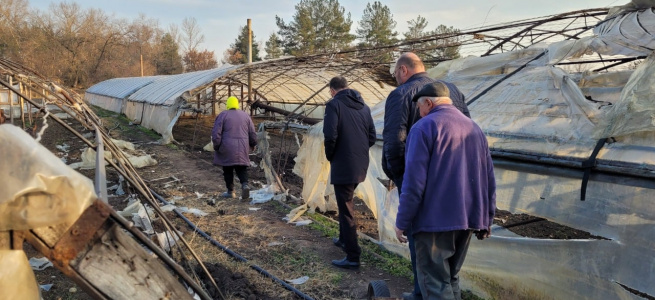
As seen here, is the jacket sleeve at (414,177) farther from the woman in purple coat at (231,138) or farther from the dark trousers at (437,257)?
the woman in purple coat at (231,138)

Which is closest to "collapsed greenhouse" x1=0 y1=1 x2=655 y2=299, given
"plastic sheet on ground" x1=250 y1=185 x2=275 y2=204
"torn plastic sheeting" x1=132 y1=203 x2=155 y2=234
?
"plastic sheet on ground" x1=250 y1=185 x2=275 y2=204

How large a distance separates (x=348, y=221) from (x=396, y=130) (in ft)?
5.41

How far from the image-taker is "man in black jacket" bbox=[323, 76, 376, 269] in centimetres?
459

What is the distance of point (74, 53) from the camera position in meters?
38.3

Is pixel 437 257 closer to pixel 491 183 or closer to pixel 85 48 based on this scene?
pixel 491 183

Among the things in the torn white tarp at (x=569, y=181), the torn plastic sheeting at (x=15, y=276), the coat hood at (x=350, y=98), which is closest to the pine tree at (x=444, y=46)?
the torn white tarp at (x=569, y=181)

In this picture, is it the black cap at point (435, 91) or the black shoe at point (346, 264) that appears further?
the black shoe at point (346, 264)

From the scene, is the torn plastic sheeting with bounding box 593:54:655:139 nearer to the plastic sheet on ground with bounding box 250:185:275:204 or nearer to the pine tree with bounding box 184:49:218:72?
the plastic sheet on ground with bounding box 250:185:275:204

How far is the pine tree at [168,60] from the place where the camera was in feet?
177

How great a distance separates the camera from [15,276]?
4.59 ft

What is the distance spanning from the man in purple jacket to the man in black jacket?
73.8 inches

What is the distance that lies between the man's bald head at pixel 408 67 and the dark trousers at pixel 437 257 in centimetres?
135

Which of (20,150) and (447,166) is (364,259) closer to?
(447,166)

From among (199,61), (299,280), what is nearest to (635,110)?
(299,280)
